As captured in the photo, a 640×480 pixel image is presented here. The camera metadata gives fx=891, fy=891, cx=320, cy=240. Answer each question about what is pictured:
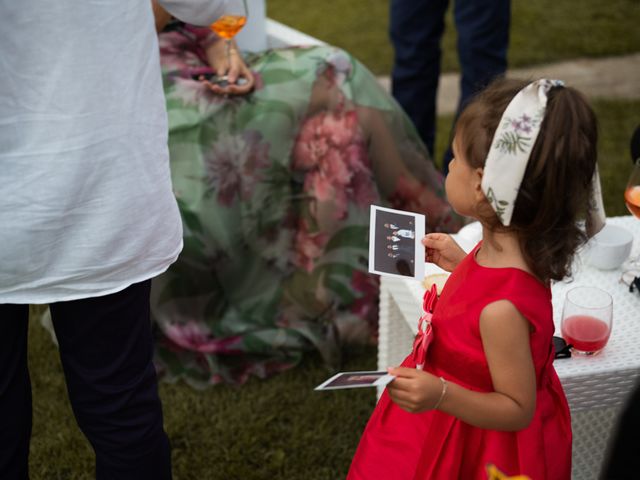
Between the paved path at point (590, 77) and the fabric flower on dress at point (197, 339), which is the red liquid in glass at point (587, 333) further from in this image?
the paved path at point (590, 77)

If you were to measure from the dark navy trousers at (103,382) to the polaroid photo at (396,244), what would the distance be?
15.8 inches

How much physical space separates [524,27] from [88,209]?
14.3 feet

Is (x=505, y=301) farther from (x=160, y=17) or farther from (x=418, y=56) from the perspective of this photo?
(x=418, y=56)

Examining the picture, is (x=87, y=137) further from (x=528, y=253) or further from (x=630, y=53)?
(x=630, y=53)

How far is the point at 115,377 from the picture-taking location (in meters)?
1.53

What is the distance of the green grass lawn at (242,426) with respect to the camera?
7.27ft

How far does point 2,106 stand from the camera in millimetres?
1293

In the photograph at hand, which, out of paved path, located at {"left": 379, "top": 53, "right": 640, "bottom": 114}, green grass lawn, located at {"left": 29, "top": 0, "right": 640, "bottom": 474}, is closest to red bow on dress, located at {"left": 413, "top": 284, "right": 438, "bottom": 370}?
green grass lawn, located at {"left": 29, "top": 0, "right": 640, "bottom": 474}

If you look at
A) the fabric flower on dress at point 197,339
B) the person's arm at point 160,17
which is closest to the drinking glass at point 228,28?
the person's arm at point 160,17

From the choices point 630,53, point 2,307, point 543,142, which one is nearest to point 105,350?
point 2,307

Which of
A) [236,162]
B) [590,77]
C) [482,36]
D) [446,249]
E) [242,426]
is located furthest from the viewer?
[590,77]

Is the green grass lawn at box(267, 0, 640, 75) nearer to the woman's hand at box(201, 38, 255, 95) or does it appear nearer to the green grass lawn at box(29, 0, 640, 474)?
the woman's hand at box(201, 38, 255, 95)

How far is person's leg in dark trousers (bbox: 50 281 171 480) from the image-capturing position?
1485 millimetres

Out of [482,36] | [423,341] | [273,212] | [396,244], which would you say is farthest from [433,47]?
[423,341]
